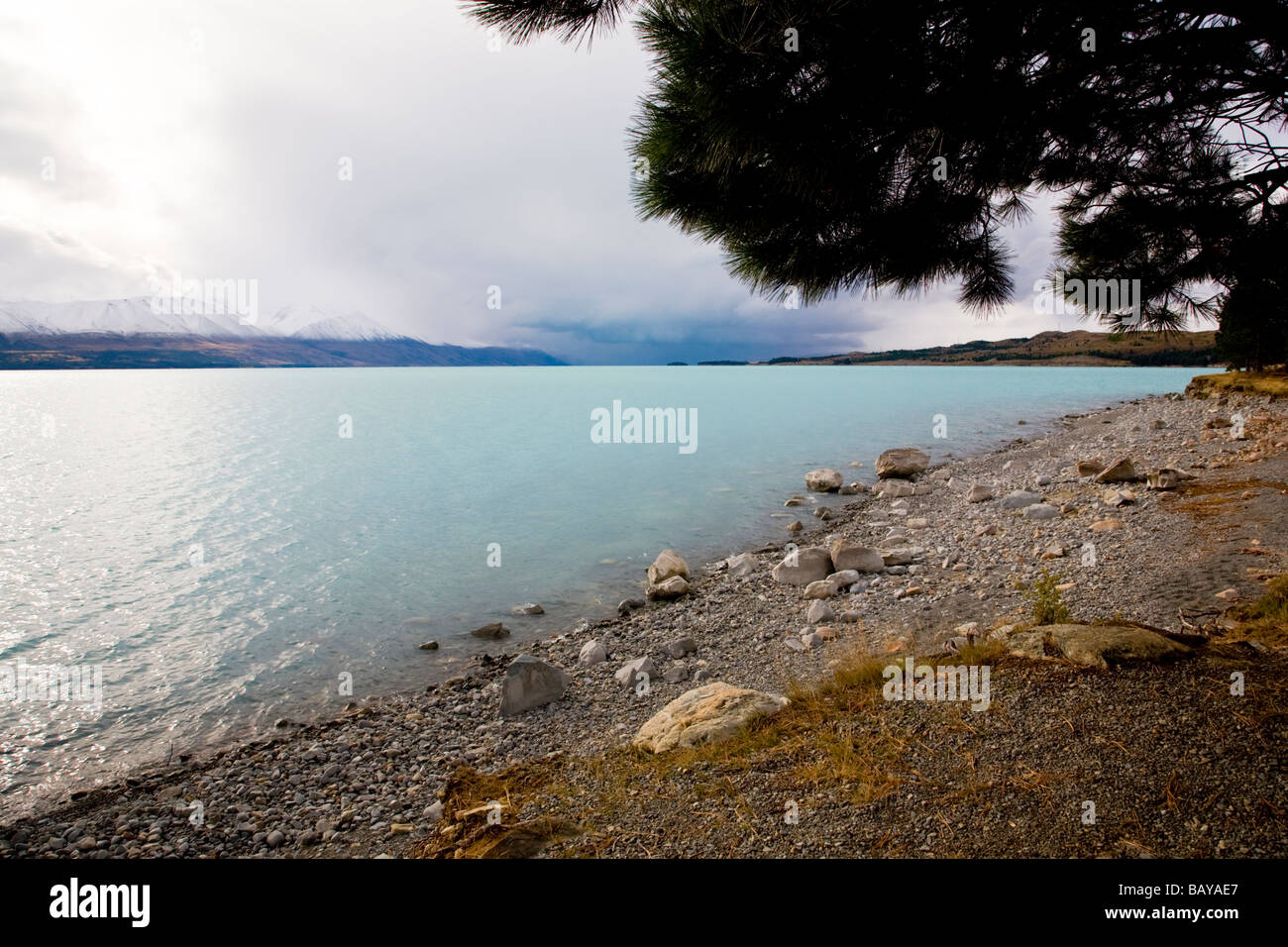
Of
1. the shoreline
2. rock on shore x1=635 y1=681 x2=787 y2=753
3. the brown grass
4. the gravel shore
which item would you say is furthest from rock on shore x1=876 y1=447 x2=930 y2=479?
rock on shore x1=635 y1=681 x2=787 y2=753

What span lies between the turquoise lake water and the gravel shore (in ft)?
5.51

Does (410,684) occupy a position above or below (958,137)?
below

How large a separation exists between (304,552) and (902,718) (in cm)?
1934

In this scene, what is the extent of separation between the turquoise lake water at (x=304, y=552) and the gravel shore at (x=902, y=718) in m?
1.68

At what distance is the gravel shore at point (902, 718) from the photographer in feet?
13.6

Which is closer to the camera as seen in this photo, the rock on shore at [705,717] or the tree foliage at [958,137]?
the tree foliage at [958,137]

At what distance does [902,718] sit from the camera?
5645mm

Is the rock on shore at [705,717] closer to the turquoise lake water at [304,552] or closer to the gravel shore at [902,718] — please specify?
the gravel shore at [902,718]

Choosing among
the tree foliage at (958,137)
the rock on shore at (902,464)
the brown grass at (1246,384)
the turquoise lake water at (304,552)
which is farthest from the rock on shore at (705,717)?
the brown grass at (1246,384)

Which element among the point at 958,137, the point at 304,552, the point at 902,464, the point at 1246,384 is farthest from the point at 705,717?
the point at 1246,384

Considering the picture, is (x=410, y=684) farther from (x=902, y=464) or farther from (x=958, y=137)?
(x=902, y=464)

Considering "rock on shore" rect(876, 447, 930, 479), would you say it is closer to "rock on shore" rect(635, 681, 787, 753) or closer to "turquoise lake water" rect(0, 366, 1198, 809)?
"turquoise lake water" rect(0, 366, 1198, 809)
